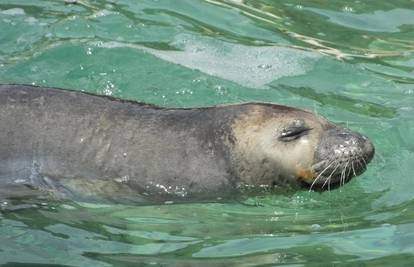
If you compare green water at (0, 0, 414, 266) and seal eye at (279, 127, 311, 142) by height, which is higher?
seal eye at (279, 127, 311, 142)

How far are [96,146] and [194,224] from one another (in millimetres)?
980

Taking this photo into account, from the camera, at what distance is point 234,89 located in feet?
29.8

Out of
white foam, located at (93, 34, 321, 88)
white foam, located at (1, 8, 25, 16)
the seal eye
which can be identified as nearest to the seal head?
the seal eye

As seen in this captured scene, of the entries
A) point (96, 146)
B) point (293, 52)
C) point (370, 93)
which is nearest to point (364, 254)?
point (96, 146)

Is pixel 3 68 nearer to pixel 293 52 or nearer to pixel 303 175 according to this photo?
pixel 293 52

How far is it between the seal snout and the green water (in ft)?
0.73

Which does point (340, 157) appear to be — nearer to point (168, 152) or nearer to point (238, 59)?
point (168, 152)

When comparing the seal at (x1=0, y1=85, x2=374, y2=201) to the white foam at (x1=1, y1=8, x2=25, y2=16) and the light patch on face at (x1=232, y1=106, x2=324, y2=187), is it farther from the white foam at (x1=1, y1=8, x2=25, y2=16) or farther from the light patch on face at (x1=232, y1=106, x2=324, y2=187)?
the white foam at (x1=1, y1=8, x2=25, y2=16)

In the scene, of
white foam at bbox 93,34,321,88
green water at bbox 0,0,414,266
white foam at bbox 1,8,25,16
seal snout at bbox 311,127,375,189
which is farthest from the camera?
white foam at bbox 1,8,25,16

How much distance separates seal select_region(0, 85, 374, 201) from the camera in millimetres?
7125

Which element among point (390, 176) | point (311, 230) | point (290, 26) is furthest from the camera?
point (290, 26)

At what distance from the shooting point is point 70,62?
946cm

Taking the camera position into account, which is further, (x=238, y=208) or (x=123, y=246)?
(x=238, y=208)

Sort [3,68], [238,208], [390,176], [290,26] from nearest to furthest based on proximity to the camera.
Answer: [238,208], [390,176], [3,68], [290,26]
